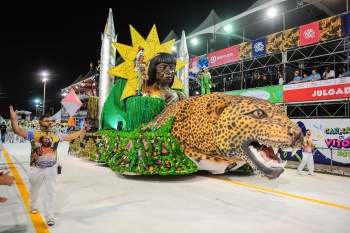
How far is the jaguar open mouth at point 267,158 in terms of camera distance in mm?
4457

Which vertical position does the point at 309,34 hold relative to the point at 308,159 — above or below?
above

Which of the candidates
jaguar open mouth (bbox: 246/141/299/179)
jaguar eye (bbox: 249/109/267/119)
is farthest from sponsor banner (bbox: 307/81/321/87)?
jaguar open mouth (bbox: 246/141/299/179)

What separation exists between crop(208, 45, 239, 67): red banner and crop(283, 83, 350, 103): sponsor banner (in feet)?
16.7

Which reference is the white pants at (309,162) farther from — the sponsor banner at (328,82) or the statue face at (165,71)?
the sponsor banner at (328,82)

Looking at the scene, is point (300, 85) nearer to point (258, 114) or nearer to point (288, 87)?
point (288, 87)

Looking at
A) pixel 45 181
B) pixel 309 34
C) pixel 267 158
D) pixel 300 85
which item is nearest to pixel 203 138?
pixel 267 158

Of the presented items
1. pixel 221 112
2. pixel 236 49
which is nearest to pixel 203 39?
pixel 236 49

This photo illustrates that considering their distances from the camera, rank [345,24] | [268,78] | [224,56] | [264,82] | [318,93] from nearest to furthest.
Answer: [345,24] → [318,93] → [264,82] → [268,78] → [224,56]

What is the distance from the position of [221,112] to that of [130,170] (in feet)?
7.44

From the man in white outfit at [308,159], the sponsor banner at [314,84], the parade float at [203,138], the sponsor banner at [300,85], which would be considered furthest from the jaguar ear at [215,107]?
the sponsor banner at [300,85]

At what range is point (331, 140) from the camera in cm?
848

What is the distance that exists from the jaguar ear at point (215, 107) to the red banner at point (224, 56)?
1265 cm

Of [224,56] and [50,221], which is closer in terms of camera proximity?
[50,221]

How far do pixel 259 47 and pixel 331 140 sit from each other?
29.0 feet
